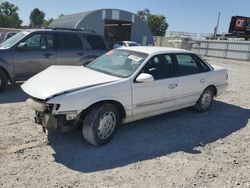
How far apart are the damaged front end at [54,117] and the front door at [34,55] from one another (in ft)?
12.8

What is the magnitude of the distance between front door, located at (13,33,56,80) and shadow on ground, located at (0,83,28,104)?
46cm

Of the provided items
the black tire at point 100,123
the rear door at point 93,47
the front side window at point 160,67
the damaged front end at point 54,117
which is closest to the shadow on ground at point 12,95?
the rear door at point 93,47

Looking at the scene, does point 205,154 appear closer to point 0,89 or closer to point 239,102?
point 239,102

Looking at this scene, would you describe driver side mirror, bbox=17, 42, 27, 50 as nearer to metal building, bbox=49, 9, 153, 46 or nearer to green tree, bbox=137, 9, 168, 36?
metal building, bbox=49, 9, 153, 46

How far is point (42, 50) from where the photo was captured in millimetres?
8258

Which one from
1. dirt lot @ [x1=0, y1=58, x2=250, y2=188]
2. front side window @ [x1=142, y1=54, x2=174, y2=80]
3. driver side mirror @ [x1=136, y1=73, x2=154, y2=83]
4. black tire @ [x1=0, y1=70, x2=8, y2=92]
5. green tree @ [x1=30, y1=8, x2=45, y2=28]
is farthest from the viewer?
green tree @ [x1=30, y1=8, x2=45, y2=28]

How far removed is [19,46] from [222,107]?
5.81 metres

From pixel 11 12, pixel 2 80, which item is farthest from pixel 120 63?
pixel 11 12

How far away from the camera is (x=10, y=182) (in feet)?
11.7

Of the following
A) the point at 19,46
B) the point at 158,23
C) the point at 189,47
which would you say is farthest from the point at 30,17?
the point at 19,46

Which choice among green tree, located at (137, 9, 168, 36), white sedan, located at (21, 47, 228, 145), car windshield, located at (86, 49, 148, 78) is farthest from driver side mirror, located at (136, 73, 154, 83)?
green tree, located at (137, 9, 168, 36)

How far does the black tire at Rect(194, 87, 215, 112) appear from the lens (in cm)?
685

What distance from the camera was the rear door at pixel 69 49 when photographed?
8586mm

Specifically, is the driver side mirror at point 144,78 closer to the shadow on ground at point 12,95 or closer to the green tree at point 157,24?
the shadow on ground at point 12,95
